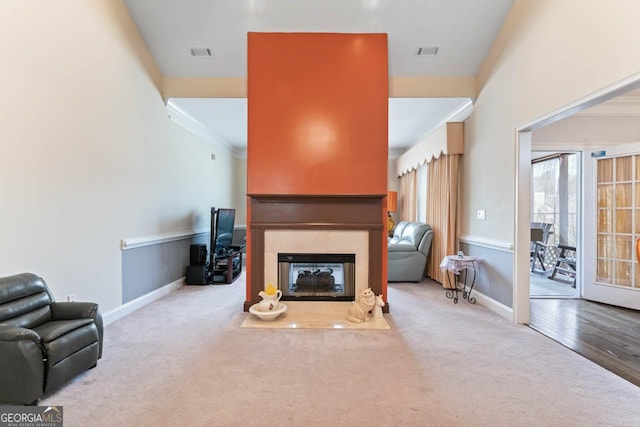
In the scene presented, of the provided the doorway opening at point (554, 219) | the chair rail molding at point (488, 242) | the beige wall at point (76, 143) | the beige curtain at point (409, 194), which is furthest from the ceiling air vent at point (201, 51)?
the doorway opening at point (554, 219)

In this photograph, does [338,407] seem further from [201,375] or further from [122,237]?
[122,237]

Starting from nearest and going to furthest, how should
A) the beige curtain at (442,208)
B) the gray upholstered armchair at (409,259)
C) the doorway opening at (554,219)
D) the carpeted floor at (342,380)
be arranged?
the carpeted floor at (342,380) < the beige curtain at (442,208) < the gray upholstered armchair at (409,259) < the doorway opening at (554,219)

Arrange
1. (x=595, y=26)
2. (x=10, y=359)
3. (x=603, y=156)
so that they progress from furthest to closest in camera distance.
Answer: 1. (x=603, y=156)
2. (x=595, y=26)
3. (x=10, y=359)

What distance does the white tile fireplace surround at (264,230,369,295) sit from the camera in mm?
3807

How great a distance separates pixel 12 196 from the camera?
236cm

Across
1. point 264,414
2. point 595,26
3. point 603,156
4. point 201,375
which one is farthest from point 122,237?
point 603,156

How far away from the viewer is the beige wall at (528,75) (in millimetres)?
2318

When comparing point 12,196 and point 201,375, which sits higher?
point 12,196

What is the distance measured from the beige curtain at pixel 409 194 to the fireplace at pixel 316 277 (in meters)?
3.54

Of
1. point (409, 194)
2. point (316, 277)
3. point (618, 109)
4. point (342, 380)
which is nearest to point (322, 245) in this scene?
point (316, 277)

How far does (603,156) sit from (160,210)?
6.13m

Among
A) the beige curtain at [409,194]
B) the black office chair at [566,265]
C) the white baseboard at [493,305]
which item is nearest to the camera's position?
the white baseboard at [493,305]

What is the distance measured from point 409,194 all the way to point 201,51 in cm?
503

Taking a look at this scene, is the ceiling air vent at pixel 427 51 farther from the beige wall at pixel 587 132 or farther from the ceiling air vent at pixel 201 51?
the ceiling air vent at pixel 201 51
